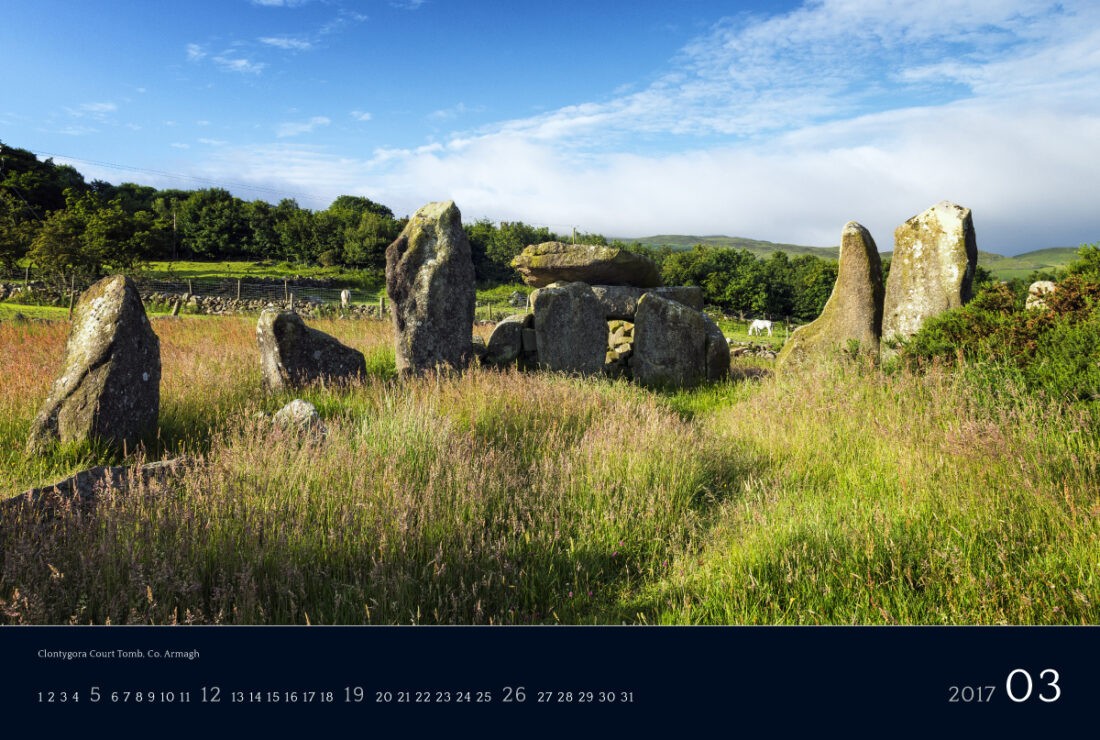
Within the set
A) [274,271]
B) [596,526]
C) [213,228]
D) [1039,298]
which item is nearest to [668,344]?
[1039,298]

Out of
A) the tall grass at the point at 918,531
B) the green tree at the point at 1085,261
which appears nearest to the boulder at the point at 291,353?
the tall grass at the point at 918,531

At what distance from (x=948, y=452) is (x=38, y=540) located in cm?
643

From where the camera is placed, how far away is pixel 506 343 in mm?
12211

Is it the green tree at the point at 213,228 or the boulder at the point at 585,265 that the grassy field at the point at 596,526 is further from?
the green tree at the point at 213,228

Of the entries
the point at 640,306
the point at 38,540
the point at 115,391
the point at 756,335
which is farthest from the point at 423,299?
the point at 756,335

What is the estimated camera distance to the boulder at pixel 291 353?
9273mm

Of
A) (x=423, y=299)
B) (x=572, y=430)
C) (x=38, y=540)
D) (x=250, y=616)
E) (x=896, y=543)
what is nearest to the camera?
(x=250, y=616)

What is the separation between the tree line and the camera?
39.4 metres

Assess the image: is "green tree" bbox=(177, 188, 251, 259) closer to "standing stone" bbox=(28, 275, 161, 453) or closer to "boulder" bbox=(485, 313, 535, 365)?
"boulder" bbox=(485, 313, 535, 365)

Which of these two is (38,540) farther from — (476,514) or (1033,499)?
(1033,499)

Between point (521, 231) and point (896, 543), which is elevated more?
point (521, 231)

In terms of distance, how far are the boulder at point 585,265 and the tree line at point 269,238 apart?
32016 mm

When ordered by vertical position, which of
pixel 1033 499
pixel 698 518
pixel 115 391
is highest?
pixel 115 391

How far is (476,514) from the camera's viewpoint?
4707 mm
